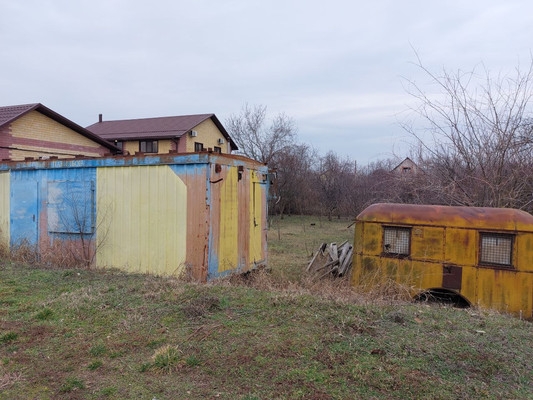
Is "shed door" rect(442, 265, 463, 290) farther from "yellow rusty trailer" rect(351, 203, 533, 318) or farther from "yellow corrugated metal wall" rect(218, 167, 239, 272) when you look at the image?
"yellow corrugated metal wall" rect(218, 167, 239, 272)

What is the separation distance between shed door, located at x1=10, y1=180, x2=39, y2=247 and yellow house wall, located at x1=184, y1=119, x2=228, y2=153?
20242 millimetres

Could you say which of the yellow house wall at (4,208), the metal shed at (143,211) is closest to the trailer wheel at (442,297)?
the metal shed at (143,211)

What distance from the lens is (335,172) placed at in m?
33.8

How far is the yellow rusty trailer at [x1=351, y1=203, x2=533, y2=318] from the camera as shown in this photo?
19.6ft

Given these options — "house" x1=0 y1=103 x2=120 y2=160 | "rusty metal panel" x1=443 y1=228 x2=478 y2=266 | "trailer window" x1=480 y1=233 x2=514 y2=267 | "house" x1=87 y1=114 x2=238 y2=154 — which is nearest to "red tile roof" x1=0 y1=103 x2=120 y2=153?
"house" x1=0 y1=103 x2=120 y2=160

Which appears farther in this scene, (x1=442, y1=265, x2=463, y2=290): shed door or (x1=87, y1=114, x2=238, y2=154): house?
(x1=87, y1=114, x2=238, y2=154): house

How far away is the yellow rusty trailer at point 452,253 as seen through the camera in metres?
5.98

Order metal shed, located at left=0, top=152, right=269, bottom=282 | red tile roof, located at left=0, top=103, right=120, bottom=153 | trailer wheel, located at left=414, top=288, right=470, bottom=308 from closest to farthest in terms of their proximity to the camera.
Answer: trailer wheel, located at left=414, top=288, right=470, bottom=308 < metal shed, located at left=0, top=152, right=269, bottom=282 < red tile roof, located at left=0, top=103, right=120, bottom=153

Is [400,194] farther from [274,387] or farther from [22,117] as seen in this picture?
[22,117]

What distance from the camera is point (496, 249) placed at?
614cm

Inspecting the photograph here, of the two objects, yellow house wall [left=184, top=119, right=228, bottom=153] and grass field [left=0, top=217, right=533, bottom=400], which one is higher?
yellow house wall [left=184, top=119, right=228, bottom=153]

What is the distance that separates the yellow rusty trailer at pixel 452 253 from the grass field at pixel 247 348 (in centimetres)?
118

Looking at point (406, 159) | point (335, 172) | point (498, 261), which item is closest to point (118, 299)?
point (498, 261)

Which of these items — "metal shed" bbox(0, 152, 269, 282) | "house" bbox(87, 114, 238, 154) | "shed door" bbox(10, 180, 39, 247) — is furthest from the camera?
"house" bbox(87, 114, 238, 154)
